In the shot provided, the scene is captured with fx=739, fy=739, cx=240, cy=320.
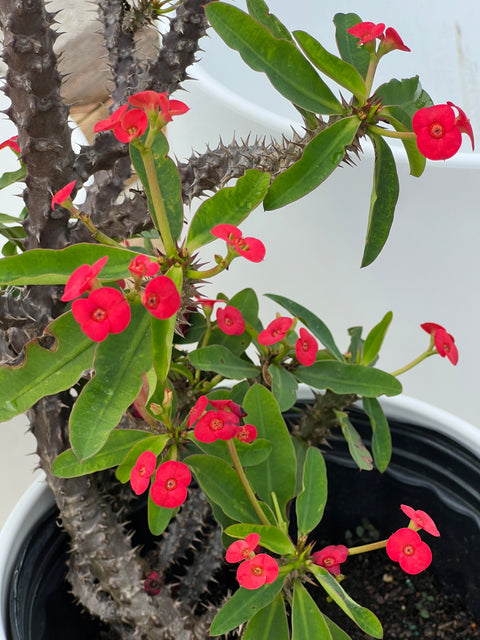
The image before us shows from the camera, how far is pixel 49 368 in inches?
16.4

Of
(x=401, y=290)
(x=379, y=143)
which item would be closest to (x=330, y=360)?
(x=379, y=143)

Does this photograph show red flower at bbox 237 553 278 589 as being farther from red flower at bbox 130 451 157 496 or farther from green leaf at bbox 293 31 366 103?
green leaf at bbox 293 31 366 103

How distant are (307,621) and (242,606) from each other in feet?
0.15

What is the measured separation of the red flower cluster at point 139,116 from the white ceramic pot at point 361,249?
0.46 m

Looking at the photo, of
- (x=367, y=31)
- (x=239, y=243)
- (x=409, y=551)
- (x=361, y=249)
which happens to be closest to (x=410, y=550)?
(x=409, y=551)

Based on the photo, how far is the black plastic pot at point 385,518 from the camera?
2.12 feet

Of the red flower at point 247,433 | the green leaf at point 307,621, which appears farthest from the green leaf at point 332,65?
the green leaf at point 307,621

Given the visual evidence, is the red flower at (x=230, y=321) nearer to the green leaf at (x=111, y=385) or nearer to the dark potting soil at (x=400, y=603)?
the green leaf at (x=111, y=385)

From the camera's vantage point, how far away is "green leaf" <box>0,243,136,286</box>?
401 millimetres

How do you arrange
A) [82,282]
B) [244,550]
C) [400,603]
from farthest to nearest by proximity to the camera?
1. [400,603]
2. [244,550]
3. [82,282]

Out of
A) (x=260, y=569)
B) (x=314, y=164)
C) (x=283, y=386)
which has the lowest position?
(x=260, y=569)

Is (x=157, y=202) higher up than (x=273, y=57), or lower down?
lower down

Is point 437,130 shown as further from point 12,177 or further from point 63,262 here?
point 12,177

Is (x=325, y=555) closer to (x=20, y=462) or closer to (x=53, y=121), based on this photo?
(x=53, y=121)
